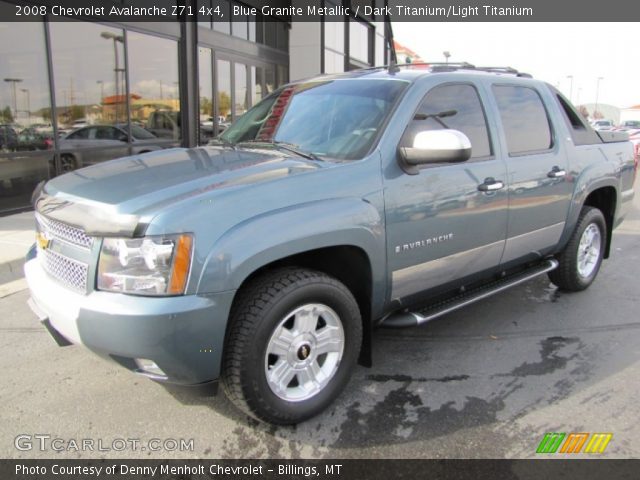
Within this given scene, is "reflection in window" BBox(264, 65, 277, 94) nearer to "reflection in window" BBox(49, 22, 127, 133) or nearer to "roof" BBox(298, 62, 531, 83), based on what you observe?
"reflection in window" BBox(49, 22, 127, 133)

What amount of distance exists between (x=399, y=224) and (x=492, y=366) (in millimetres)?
1302

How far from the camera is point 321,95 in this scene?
12.3 ft

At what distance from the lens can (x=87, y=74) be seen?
9.73 m

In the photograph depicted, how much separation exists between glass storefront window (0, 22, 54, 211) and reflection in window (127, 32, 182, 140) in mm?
2004

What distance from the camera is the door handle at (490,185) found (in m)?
3.60

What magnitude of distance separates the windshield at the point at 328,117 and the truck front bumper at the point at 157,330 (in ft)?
4.13

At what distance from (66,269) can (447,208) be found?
2.18 meters

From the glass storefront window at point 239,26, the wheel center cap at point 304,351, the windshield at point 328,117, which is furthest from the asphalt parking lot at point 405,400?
the glass storefront window at point 239,26

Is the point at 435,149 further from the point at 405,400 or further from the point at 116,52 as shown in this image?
the point at 116,52

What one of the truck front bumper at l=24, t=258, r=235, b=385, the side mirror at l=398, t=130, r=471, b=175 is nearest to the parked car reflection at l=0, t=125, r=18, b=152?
the truck front bumper at l=24, t=258, r=235, b=385

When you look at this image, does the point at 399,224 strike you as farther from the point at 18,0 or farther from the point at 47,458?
the point at 18,0

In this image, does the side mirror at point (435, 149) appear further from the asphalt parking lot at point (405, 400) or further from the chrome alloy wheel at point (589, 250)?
the chrome alloy wheel at point (589, 250)

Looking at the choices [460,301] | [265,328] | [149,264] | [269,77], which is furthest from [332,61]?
[149,264]

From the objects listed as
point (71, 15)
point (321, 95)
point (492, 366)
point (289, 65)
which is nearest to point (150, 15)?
point (71, 15)
